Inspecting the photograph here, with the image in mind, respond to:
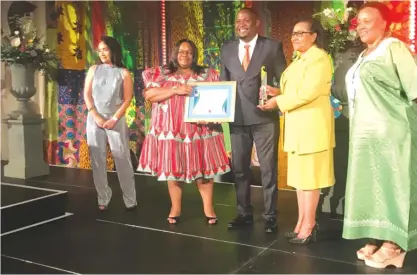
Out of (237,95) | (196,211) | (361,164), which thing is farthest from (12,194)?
(361,164)

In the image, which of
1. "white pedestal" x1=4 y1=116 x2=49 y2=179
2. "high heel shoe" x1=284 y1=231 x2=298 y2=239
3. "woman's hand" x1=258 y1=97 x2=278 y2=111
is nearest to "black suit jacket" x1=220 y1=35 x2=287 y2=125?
"woman's hand" x1=258 y1=97 x2=278 y2=111

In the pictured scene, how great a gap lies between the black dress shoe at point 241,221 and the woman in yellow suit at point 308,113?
2.01ft

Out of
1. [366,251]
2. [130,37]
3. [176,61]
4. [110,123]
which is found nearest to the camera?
[366,251]

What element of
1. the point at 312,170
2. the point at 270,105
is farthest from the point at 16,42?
the point at 312,170

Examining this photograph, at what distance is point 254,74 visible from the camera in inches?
127

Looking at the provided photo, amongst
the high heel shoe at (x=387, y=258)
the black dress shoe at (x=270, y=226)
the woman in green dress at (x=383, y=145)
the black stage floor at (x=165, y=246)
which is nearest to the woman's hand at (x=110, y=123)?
the black stage floor at (x=165, y=246)

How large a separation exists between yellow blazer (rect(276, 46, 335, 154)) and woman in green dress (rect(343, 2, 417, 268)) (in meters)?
0.20

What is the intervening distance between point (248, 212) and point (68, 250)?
1264 millimetres

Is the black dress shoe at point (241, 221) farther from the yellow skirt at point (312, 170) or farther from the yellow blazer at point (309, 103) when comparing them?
the yellow blazer at point (309, 103)

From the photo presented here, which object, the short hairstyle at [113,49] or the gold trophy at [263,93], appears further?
the short hairstyle at [113,49]

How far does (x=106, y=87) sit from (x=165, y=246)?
1.44m

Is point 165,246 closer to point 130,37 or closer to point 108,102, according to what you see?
point 108,102

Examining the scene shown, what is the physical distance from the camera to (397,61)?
252cm

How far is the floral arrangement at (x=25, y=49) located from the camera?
5340mm
